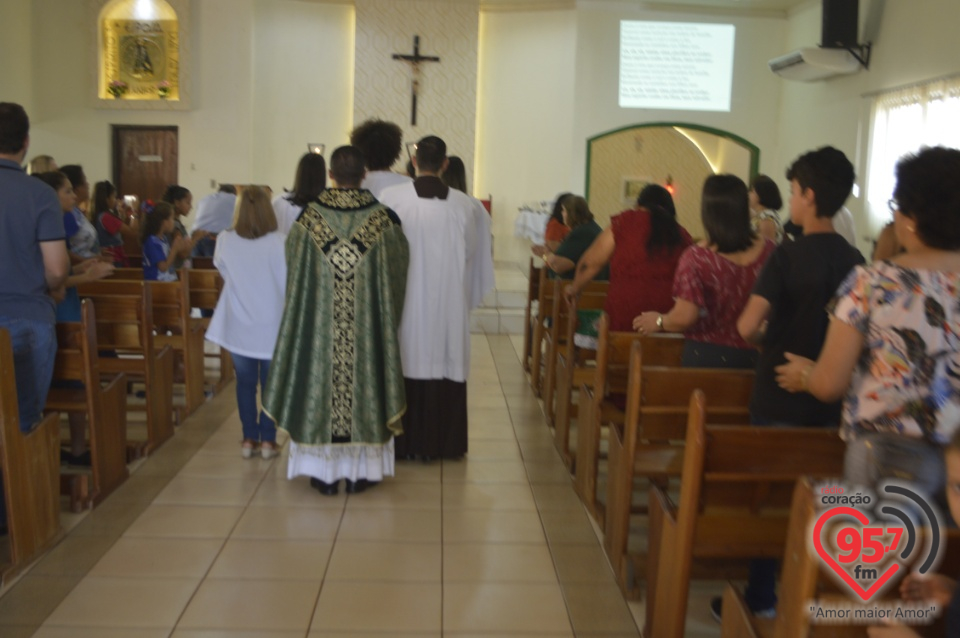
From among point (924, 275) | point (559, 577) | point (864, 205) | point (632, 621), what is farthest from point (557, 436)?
point (864, 205)

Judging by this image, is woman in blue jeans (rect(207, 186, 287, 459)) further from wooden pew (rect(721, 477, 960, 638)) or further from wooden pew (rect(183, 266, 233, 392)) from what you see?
wooden pew (rect(721, 477, 960, 638))

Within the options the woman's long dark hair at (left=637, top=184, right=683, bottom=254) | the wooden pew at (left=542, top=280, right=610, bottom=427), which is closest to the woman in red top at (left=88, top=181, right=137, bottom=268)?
the wooden pew at (left=542, top=280, right=610, bottom=427)

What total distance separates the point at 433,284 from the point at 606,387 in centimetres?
108

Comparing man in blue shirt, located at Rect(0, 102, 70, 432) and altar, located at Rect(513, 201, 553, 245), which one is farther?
altar, located at Rect(513, 201, 553, 245)

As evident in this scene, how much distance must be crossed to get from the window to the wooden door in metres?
8.02

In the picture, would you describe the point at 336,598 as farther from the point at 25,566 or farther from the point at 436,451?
the point at 436,451

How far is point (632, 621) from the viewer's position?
3.00 meters

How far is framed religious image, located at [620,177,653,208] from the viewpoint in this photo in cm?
1191

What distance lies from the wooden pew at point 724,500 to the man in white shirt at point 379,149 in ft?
8.19

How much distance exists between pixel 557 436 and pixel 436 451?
28.0 inches

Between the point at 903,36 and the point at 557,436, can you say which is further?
the point at 903,36

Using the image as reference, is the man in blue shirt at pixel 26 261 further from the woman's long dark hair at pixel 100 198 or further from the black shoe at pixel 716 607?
the woman's long dark hair at pixel 100 198

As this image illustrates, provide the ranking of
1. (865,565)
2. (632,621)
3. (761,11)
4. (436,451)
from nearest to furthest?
(865,565)
(632,621)
(436,451)
(761,11)

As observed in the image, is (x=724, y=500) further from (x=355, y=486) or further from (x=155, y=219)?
(x=155, y=219)
